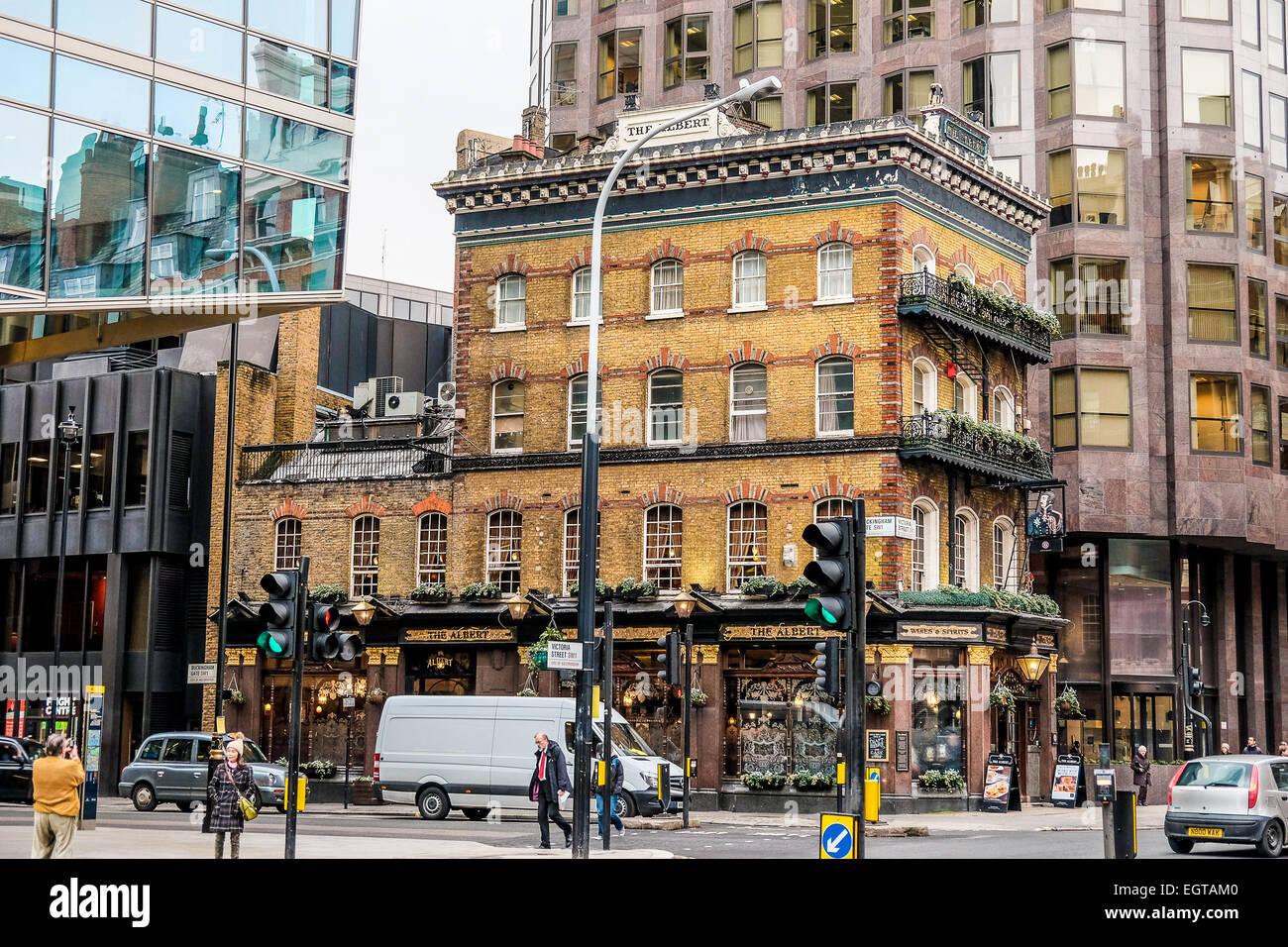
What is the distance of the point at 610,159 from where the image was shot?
4081 centimetres

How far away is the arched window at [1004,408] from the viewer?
4291cm

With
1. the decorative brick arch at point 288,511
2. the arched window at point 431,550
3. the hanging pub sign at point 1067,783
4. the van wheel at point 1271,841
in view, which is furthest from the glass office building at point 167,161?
the hanging pub sign at point 1067,783

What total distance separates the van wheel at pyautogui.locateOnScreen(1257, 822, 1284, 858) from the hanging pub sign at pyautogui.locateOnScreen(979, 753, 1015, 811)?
13042 mm

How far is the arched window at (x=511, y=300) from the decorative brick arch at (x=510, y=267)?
0.15 metres

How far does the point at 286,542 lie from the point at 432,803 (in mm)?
12882

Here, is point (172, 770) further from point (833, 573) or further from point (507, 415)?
point (833, 573)

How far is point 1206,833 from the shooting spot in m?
23.0

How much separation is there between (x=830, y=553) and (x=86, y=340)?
15731 mm

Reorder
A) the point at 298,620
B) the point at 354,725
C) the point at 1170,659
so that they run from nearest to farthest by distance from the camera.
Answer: the point at 298,620
the point at 354,725
the point at 1170,659

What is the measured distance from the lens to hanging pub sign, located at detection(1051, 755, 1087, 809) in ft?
123

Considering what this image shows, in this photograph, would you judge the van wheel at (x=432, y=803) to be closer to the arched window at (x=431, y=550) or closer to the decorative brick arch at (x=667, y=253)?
the arched window at (x=431, y=550)

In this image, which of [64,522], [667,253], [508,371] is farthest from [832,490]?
[64,522]
